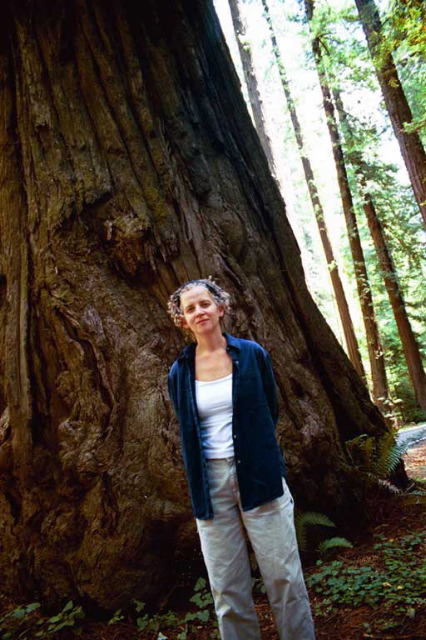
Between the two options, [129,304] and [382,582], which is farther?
[129,304]

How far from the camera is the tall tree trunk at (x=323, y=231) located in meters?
14.9

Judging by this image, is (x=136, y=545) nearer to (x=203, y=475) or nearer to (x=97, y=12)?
(x=203, y=475)

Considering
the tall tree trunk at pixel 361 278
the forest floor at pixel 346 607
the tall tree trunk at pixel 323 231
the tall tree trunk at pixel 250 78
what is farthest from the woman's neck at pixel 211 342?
the tall tree trunk at pixel 323 231

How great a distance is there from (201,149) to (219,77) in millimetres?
1224

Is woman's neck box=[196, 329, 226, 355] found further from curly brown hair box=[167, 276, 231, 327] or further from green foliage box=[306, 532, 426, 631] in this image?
green foliage box=[306, 532, 426, 631]

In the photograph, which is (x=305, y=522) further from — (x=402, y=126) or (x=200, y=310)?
(x=402, y=126)

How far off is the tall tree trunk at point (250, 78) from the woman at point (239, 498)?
29.7 feet

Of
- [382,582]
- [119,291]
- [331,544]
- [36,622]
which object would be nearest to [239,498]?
[382,582]

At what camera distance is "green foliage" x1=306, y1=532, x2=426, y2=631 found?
9.25ft

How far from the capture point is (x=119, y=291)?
4102 mm

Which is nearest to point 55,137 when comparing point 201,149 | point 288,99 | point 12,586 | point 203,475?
point 201,149

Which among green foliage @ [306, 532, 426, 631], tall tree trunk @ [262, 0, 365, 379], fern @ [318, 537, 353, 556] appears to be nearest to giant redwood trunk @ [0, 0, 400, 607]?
fern @ [318, 537, 353, 556]

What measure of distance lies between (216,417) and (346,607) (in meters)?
1.61

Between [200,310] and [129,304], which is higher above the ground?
[129,304]
